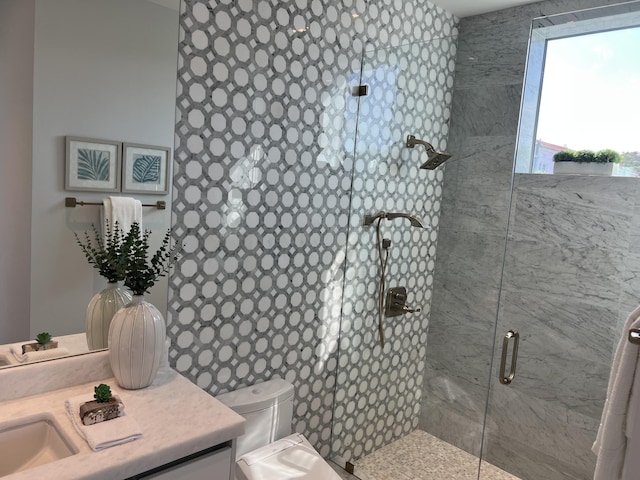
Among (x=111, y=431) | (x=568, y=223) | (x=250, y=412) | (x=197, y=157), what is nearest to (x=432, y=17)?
(x=568, y=223)

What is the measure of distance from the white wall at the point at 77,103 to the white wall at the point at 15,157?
0.08 ft

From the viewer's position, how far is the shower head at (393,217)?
267 centimetres

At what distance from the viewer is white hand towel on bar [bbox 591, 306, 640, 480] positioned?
1.72 meters

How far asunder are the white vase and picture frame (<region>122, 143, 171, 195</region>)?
36 centimetres

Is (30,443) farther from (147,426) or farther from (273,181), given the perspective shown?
(273,181)

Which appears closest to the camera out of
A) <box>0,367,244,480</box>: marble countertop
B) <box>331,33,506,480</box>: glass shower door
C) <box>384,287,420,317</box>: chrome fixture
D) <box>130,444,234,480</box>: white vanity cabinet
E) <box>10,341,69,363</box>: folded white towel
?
<box>0,367,244,480</box>: marble countertop

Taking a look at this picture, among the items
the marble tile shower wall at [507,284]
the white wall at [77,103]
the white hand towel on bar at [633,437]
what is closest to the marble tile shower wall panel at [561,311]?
the marble tile shower wall at [507,284]

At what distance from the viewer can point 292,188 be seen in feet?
7.52

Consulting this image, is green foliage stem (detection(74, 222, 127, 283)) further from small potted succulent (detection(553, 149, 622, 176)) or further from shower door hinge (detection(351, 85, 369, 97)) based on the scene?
small potted succulent (detection(553, 149, 622, 176))

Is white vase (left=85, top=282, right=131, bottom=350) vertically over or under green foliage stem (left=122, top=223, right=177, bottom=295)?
under

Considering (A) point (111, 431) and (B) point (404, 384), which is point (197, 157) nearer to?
(A) point (111, 431)

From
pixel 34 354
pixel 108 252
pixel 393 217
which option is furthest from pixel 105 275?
pixel 393 217

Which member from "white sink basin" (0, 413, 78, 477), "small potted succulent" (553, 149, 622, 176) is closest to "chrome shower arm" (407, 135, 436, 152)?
"small potted succulent" (553, 149, 622, 176)

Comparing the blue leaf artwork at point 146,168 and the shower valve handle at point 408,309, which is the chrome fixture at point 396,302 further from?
the blue leaf artwork at point 146,168
